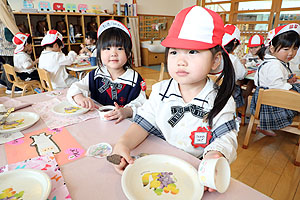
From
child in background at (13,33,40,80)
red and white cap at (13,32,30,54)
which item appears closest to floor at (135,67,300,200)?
child in background at (13,33,40,80)

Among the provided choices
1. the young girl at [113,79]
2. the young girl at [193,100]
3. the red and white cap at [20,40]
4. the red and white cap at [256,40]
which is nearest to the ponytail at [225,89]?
the young girl at [193,100]

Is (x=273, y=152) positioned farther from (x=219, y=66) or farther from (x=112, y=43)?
(x=112, y=43)

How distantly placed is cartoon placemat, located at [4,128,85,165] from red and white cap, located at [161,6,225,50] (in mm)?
549

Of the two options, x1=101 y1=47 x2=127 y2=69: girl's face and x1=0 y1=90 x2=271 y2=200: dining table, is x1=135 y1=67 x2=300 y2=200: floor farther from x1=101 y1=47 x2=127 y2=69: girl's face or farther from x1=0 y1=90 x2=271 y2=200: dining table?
x1=101 y1=47 x2=127 y2=69: girl's face

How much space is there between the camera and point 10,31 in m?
4.04

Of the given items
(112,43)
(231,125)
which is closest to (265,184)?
(231,125)

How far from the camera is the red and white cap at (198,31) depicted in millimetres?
662

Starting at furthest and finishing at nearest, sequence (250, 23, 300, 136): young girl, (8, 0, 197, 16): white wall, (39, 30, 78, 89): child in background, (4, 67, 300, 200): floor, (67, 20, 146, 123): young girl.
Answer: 1. (8, 0, 197, 16): white wall
2. (39, 30, 78, 89): child in background
3. (250, 23, 300, 136): young girl
4. (4, 67, 300, 200): floor
5. (67, 20, 146, 123): young girl

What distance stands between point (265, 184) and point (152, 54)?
6023mm

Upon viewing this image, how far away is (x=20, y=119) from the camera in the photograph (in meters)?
0.98

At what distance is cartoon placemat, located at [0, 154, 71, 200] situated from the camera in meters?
0.52

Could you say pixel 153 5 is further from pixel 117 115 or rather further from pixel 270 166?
pixel 117 115

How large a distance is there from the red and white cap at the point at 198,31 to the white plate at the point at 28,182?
0.59 metres

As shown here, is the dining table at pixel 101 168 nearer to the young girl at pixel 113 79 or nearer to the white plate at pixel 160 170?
the white plate at pixel 160 170
